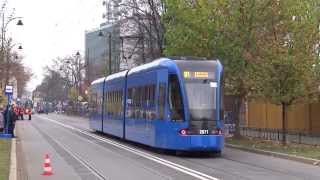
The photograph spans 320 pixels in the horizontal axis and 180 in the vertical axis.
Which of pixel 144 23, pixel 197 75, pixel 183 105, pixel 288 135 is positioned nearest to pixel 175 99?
pixel 183 105

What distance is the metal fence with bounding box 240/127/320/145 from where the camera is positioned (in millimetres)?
34688

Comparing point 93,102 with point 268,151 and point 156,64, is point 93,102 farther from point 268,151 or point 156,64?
point 268,151

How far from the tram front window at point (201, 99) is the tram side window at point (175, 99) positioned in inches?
13.5

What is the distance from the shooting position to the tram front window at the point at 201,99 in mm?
25344

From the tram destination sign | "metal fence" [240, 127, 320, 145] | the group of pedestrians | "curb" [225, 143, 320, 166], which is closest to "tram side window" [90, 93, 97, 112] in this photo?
the group of pedestrians

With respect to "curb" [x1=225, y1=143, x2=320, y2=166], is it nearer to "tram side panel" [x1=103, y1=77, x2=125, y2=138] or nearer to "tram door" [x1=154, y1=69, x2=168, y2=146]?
"tram door" [x1=154, y1=69, x2=168, y2=146]

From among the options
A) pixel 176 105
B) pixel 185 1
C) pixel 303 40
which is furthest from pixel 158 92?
pixel 185 1

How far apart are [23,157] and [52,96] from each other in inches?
5634

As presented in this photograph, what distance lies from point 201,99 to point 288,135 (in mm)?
14293

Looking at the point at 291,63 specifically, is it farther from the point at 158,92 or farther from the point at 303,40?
the point at 158,92

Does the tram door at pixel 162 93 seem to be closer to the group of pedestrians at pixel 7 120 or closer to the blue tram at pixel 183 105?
the blue tram at pixel 183 105

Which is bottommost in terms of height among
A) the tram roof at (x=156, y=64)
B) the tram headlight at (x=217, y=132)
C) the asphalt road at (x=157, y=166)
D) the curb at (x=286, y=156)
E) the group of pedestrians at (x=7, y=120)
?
the asphalt road at (x=157, y=166)

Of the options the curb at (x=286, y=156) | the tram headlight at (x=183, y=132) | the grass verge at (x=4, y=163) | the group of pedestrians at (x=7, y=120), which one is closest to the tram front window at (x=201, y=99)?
the tram headlight at (x=183, y=132)

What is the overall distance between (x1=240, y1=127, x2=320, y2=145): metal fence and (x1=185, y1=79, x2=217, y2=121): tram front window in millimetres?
9324
